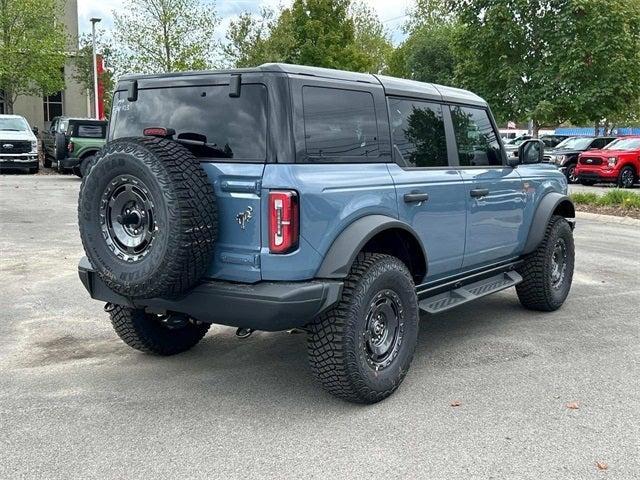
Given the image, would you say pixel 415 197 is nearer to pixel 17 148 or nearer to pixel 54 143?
pixel 54 143

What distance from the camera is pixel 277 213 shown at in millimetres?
3627

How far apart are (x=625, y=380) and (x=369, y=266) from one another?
195 centimetres

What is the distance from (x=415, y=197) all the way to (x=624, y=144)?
18.7 meters

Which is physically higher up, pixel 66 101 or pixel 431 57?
pixel 431 57

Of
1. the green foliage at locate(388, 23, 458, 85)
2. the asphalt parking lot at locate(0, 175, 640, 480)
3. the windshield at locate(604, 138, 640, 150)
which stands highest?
the green foliage at locate(388, 23, 458, 85)

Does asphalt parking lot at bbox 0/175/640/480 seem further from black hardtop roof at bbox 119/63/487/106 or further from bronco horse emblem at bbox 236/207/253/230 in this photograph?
black hardtop roof at bbox 119/63/487/106

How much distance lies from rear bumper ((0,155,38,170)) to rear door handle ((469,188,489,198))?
19.7 m

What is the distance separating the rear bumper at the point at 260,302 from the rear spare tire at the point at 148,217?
0.47 ft

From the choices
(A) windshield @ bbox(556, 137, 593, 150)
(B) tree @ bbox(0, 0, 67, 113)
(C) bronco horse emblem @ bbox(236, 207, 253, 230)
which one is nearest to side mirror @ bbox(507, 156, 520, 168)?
(C) bronco horse emblem @ bbox(236, 207, 253, 230)

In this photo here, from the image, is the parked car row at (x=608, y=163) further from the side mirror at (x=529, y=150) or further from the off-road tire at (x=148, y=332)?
the off-road tire at (x=148, y=332)

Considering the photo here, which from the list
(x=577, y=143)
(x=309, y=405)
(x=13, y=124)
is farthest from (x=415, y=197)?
(x=13, y=124)

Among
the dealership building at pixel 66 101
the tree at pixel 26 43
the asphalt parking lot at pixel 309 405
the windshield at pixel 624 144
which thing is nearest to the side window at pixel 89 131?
the tree at pixel 26 43

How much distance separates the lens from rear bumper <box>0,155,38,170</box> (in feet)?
70.4

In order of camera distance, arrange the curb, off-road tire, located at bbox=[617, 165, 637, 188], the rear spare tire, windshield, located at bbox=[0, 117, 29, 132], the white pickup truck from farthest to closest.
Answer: windshield, located at bbox=[0, 117, 29, 132], the white pickup truck, off-road tire, located at bbox=[617, 165, 637, 188], the curb, the rear spare tire
